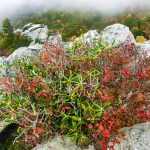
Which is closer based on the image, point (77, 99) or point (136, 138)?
point (136, 138)

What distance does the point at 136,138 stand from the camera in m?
9.22

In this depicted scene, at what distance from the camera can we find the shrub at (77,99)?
920 centimetres

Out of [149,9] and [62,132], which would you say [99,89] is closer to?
[62,132]

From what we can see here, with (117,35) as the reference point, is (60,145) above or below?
below

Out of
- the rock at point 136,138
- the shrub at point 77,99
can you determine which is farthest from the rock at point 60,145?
the rock at point 136,138

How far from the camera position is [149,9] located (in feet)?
595

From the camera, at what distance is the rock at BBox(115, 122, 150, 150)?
9.03 metres

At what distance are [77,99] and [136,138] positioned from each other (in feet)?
5.89

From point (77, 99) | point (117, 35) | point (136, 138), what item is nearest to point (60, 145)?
point (77, 99)

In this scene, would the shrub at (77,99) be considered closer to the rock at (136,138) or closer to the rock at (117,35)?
the rock at (136,138)

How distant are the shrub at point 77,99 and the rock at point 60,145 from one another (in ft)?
0.59

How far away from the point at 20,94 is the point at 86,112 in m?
1.98

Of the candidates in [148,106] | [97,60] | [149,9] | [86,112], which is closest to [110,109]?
[86,112]

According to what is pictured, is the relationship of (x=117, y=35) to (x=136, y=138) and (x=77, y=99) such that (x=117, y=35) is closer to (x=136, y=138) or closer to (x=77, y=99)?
(x=77, y=99)
